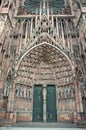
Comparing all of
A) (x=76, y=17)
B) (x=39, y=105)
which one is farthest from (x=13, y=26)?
(x=39, y=105)

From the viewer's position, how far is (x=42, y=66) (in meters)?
13.4

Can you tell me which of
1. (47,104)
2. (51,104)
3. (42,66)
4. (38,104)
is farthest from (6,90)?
(42,66)

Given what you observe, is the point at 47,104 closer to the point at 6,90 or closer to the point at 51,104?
the point at 51,104

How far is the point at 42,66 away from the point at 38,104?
9.68 ft

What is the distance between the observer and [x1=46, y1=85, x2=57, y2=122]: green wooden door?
11664 mm

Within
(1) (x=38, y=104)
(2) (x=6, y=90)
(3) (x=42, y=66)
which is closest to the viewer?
(2) (x=6, y=90)

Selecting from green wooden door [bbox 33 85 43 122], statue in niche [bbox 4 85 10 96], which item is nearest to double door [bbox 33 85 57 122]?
green wooden door [bbox 33 85 43 122]

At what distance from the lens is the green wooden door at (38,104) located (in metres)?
11.6

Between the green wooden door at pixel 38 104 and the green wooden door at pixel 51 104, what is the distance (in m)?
0.48

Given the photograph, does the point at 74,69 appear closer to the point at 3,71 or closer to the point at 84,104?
the point at 84,104

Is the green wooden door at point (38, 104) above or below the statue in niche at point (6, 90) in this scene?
below

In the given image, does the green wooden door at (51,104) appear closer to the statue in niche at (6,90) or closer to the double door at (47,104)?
the double door at (47,104)

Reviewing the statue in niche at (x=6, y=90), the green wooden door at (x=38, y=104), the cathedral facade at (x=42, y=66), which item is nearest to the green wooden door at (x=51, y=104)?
the cathedral facade at (x=42, y=66)

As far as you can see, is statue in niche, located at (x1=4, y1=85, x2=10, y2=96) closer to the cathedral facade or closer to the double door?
the cathedral facade
